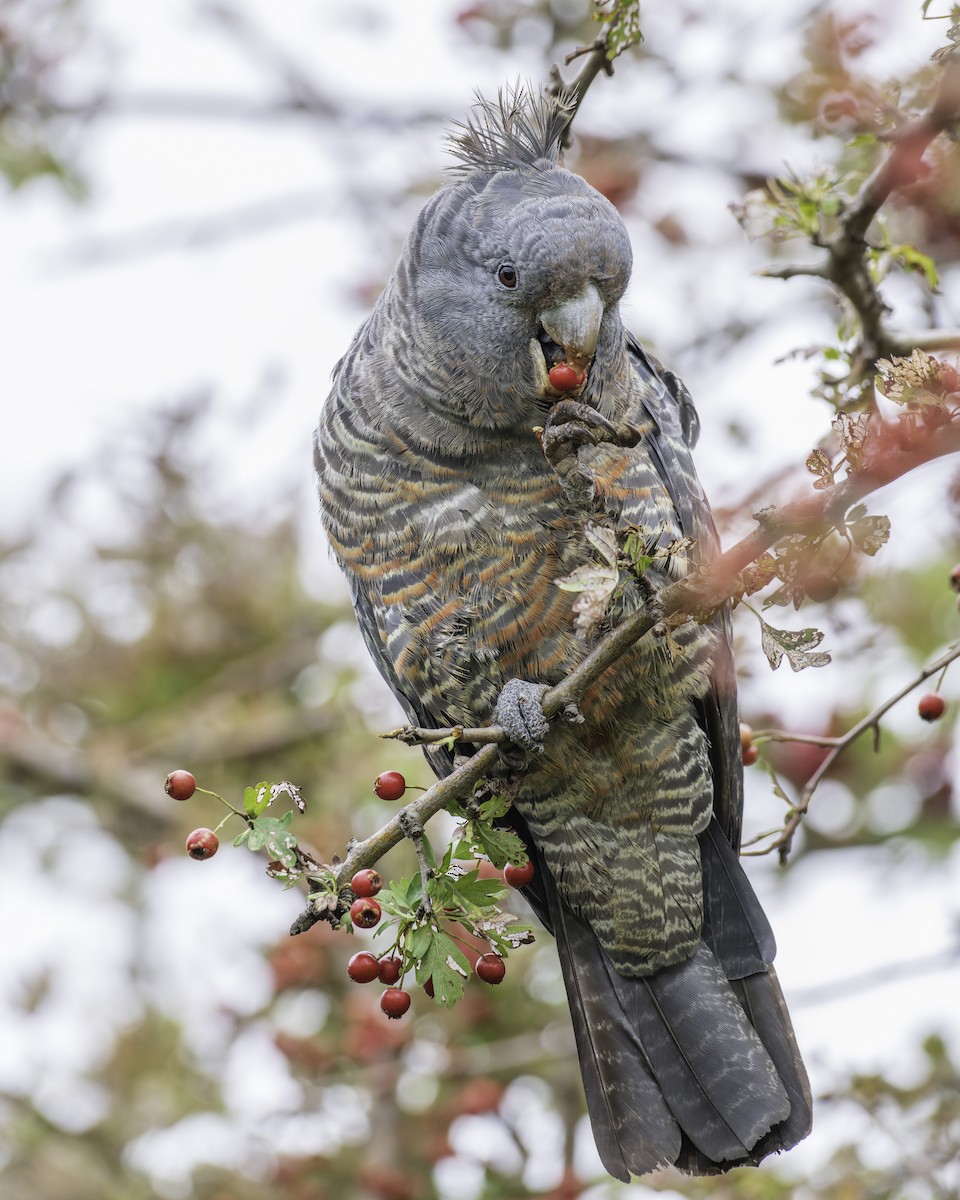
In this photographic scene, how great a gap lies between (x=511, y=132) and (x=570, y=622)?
65.5 inches

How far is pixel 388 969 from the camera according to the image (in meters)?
2.96

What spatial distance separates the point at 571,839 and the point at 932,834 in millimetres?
2456

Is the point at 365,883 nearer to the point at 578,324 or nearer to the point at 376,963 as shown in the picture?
the point at 376,963

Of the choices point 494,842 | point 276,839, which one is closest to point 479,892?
point 494,842

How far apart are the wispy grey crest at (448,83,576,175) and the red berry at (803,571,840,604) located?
6.66 feet

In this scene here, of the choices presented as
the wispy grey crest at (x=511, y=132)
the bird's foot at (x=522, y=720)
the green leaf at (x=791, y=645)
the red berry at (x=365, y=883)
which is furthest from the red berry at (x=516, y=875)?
the wispy grey crest at (x=511, y=132)

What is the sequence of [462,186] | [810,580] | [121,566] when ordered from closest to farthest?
[810,580]
[462,186]
[121,566]

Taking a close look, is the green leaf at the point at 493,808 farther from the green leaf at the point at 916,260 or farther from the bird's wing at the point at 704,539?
the green leaf at the point at 916,260

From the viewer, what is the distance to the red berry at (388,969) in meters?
2.94

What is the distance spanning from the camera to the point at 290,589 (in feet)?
22.3

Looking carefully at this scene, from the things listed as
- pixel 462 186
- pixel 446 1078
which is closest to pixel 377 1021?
pixel 446 1078

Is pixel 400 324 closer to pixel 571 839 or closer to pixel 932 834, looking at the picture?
pixel 571 839

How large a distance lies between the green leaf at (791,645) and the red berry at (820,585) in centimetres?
9

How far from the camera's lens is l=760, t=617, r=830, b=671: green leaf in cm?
272
